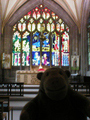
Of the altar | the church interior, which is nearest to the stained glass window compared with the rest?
the church interior

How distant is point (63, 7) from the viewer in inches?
576

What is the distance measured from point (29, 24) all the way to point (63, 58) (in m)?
3.51

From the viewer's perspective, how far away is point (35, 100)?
1.82m

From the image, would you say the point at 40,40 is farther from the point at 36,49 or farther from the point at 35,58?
the point at 35,58

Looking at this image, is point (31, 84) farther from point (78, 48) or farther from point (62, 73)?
point (62, 73)

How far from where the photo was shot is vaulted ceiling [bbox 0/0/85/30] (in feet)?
45.3

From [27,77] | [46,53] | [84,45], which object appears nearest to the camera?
[27,77]

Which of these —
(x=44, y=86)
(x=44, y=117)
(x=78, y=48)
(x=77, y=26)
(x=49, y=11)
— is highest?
(x=49, y=11)

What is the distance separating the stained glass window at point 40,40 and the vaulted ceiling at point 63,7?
3.01 ft

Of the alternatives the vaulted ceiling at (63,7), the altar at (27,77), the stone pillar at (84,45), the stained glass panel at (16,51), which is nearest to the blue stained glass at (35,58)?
the stained glass panel at (16,51)

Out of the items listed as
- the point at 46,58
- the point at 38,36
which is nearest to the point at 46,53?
the point at 46,58

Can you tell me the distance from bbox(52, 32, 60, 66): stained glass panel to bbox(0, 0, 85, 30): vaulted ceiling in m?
1.82

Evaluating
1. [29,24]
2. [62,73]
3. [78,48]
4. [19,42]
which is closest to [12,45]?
[19,42]

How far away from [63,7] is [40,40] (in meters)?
2.83
